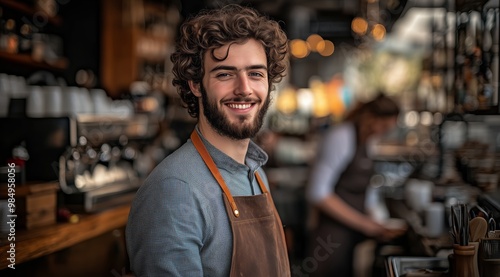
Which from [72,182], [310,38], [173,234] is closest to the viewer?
[173,234]

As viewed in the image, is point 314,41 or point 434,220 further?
point 314,41

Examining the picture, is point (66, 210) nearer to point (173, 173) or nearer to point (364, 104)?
point (173, 173)

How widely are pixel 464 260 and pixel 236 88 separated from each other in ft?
2.92

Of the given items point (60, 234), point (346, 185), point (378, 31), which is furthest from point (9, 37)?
point (378, 31)

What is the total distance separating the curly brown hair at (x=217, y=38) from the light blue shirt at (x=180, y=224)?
0.73ft

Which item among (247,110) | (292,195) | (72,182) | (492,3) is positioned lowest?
(292,195)

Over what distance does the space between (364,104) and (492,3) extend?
204 cm

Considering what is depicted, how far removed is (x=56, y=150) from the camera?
3.44 meters

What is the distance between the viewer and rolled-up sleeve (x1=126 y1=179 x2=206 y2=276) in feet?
5.43

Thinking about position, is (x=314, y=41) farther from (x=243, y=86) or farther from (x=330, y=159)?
(x=243, y=86)

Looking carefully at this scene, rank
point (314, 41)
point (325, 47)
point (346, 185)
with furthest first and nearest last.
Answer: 1. point (325, 47)
2. point (314, 41)
3. point (346, 185)

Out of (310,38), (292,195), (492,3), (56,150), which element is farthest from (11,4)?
(310,38)

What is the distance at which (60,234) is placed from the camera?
3033 mm

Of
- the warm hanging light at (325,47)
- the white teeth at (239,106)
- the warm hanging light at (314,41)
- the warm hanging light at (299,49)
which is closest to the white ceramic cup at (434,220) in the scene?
the white teeth at (239,106)
